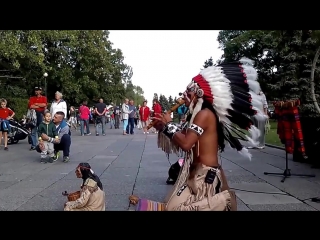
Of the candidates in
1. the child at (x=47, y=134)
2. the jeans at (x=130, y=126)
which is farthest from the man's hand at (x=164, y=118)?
the jeans at (x=130, y=126)

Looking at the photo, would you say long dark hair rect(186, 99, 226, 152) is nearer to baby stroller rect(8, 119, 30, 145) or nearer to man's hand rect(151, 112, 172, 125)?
man's hand rect(151, 112, 172, 125)

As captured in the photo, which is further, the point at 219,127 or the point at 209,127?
the point at 219,127

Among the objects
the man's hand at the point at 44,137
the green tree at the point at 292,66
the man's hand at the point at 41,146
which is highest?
the green tree at the point at 292,66

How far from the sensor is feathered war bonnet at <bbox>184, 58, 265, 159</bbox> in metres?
3.27

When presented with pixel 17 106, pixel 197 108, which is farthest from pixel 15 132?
pixel 197 108

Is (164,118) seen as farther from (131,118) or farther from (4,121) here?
(131,118)

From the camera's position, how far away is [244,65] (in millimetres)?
3436

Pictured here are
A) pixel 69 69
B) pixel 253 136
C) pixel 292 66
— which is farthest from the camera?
pixel 69 69

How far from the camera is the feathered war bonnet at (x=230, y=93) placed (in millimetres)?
3266

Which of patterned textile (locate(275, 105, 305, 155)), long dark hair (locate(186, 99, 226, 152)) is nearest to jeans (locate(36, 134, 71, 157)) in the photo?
patterned textile (locate(275, 105, 305, 155))

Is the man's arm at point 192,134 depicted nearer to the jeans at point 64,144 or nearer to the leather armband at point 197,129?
the leather armband at point 197,129

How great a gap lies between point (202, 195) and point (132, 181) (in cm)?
330

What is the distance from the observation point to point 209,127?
3.23 metres
